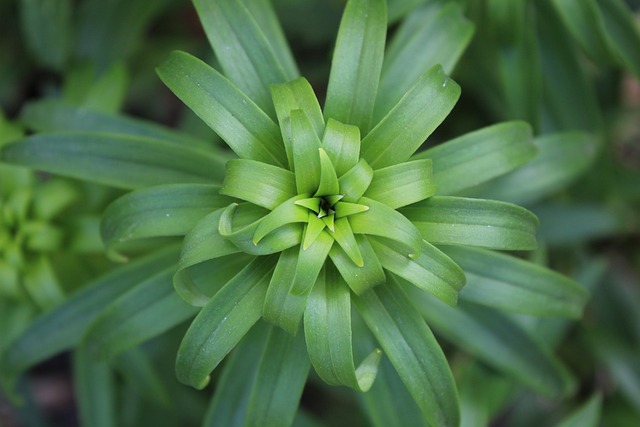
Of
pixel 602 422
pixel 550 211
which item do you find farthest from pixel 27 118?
pixel 602 422

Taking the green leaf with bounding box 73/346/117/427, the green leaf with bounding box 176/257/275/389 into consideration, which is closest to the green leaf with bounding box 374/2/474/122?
the green leaf with bounding box 176/257/275/389

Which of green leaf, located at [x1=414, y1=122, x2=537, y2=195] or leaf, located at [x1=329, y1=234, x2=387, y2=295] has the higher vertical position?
green leaf, located at [x1=414, y1=122, x2=537, y2=195]

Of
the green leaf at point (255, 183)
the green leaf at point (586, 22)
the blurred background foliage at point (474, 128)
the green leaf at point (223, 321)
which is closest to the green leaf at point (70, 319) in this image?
the blurred background foliage at point (474, 128)

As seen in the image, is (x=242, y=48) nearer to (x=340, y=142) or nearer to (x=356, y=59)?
(x=356, y=59)

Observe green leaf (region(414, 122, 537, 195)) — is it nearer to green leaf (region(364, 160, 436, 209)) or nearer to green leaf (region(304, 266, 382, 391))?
green leaf (region(364, 160, 436, 209))

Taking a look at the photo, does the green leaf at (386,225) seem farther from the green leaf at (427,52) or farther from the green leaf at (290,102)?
the green leaf at (427,52)

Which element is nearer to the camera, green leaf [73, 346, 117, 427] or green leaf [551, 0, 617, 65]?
green leaf [551, 0, 617, 65]

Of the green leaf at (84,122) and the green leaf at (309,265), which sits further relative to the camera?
the green leaf at (84,122)
